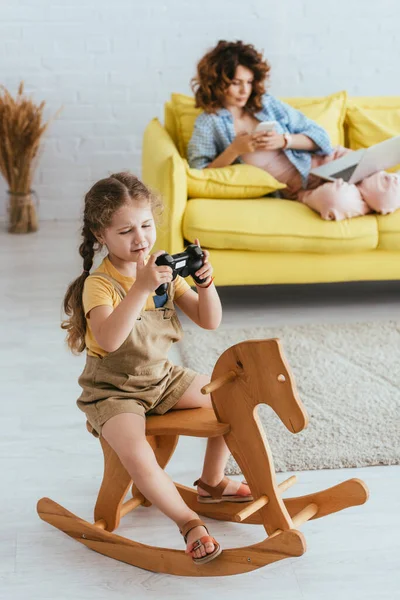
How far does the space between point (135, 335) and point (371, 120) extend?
84.2 inches

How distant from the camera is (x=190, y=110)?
11.6 ft

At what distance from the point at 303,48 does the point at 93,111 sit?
1.08 meters

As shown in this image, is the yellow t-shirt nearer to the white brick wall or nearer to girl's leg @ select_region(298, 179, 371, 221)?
girl's leg @ select_region(298, 179, 371, 221)

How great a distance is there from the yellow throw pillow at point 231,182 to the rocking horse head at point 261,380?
1.52 meters

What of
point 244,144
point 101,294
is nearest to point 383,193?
point 244,144

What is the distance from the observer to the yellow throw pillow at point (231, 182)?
315 centimetres

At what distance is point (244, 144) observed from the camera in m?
3.24

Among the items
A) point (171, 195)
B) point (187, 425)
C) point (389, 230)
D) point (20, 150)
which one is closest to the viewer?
point (187, 425)

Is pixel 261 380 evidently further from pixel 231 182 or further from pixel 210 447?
pixel 231 182

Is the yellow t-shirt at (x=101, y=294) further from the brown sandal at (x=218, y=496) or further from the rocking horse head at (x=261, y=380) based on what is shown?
the brown sandal at (x=218, y=496)

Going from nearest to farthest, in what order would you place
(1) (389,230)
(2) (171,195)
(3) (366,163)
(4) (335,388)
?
(4) (335,388) → (2) (171,195) → (1) (389,230) → (3) (366,163)

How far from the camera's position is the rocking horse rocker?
1.63m

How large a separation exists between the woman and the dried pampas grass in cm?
98

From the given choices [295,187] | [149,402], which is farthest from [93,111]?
[149,402]
